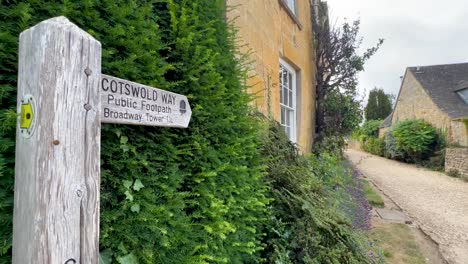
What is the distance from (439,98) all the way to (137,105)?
24.2 meters

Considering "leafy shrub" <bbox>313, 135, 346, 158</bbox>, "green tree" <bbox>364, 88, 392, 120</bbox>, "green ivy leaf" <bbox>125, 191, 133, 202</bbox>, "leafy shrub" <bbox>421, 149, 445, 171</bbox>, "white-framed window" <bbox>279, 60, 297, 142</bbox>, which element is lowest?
"leafy shrub" <bbox>421, 149, 445, 171</bbox>

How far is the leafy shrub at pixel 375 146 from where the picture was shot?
22966 mm

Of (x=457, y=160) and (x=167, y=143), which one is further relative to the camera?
(x=457, y=160)

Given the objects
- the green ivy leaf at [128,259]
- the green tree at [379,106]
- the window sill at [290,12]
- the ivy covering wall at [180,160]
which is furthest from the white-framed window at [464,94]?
the green ivy leaf at [128,259]

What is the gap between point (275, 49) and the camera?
5383 millimetres

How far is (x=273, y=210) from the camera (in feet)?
9.91

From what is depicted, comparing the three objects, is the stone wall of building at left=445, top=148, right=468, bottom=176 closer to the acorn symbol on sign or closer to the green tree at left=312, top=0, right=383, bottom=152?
the green tree at left=312, top=0, right=383, bottom=152

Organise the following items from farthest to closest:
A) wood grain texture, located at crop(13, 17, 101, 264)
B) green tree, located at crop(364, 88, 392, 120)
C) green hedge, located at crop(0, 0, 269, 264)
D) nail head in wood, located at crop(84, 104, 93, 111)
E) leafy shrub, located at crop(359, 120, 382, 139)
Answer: green tree, located at crop(364, 88, 392, 120) < leafy shrub, located at crop(359, 120, 382, 139) < green hedge, located at crop(0, 0, 269, 264) < nail head in wood, located at crop(84, 104, 93, 111) < wood grain texture, located at crop(13, 17, 101, 264)

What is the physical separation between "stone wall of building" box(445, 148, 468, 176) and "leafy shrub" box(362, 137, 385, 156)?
26.1 feet

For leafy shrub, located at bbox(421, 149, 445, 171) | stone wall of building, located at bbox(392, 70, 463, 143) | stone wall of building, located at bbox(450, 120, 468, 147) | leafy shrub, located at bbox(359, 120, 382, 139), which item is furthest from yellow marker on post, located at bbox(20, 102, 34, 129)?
leafy shrub, located at bbox(359, 120, 382, 139)

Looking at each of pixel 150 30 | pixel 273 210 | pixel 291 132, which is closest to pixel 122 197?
pixel 150 30

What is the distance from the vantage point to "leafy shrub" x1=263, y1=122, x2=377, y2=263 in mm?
2793

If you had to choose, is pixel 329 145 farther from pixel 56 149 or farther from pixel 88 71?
pixel 56 149

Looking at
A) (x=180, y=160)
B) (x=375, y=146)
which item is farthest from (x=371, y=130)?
(x=180, y=160)
